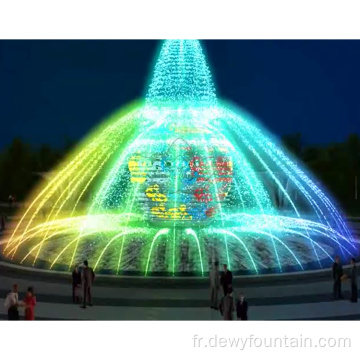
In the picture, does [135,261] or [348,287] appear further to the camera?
[135,261]

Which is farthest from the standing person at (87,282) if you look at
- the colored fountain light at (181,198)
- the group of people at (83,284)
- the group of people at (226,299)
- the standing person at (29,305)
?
the colored fountain light at (181,198)

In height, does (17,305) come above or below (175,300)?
above

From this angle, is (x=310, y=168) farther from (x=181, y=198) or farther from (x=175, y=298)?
(x=175, y=298)

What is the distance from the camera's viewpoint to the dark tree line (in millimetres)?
54312

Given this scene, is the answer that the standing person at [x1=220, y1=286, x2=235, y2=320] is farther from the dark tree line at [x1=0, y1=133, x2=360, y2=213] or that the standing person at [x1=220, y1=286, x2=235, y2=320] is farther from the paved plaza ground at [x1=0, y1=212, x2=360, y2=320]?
the dark tree line at [x1=0, y1=133, x2=360, y2=213]

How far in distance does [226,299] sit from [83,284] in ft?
12.6

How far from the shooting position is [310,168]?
188 feet

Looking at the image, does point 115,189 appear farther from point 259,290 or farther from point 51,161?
point 259,290

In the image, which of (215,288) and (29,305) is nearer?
(29,305)

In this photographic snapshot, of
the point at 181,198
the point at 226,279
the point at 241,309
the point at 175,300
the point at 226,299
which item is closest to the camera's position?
the point at 226,299

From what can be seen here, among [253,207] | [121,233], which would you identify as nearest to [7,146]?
[253,207]

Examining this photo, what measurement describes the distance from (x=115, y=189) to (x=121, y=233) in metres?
29.6

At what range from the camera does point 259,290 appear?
16.8 m

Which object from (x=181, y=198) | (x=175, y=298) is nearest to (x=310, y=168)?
(x=181, y=198)
